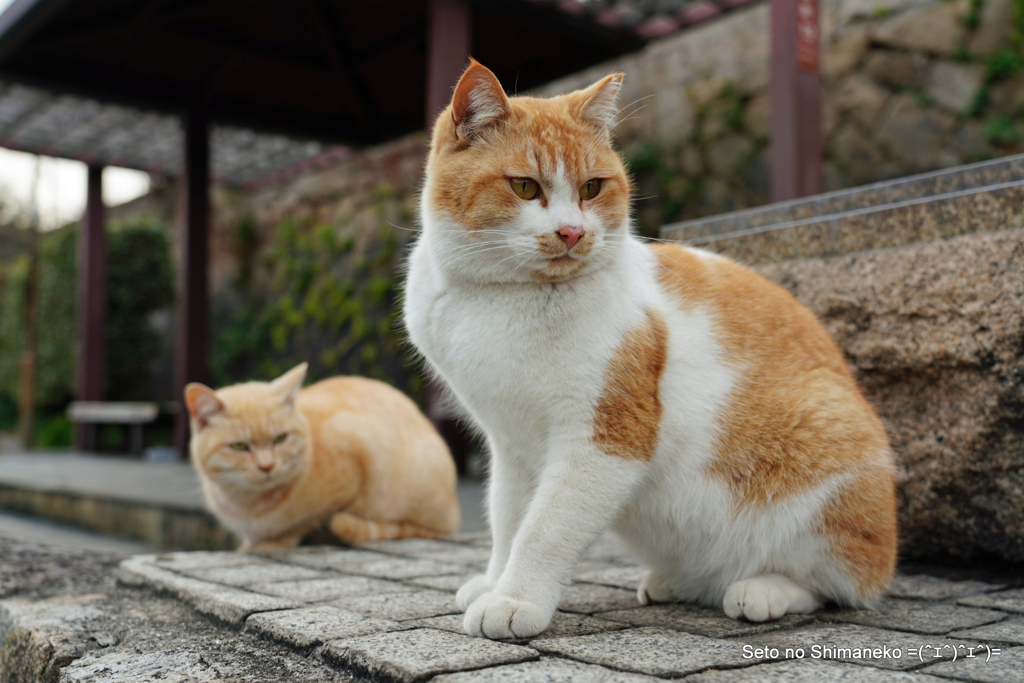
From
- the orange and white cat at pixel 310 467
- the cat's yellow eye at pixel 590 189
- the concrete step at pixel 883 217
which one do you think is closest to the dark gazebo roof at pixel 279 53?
the concrete step at pixel 883 217

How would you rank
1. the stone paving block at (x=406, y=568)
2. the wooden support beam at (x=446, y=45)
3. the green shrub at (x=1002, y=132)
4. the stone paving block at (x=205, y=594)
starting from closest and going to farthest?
the stone paving block at (x=205, y=594) < the stone paving block at (x=406, y=568) < the wooden support beam at (x=446, y=45) < the green shrub at (x=1002, y=132)

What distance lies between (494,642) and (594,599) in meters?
0.59

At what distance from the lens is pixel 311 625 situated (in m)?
1.80

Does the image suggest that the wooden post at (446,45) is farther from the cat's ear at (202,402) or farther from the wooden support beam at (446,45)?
the cat's ear at (202,402)

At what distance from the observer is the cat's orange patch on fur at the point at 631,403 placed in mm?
1755

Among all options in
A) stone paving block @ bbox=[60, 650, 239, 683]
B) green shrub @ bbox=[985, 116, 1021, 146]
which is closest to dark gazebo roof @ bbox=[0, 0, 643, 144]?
green shrub @ bbox=[985, 116, 1021, 146]

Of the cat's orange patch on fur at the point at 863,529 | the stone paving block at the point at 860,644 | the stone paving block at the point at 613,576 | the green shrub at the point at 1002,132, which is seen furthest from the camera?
the green shrub at the point at 1002,132

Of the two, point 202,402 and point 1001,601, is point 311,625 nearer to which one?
point 202,402

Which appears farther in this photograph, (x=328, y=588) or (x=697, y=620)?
(x=328, y=588)

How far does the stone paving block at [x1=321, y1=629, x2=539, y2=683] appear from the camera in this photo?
1443 millimetres

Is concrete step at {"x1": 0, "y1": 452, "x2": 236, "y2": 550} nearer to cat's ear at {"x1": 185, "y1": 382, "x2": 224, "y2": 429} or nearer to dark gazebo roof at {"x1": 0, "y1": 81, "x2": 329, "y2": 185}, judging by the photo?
cat's ear at {"x1": 185, "y1": 382, "x2": 224, "y2": 429}

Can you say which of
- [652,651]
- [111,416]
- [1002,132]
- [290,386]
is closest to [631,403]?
[652,651]

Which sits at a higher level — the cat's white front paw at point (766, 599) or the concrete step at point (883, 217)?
the concrete step at point (883, 217)

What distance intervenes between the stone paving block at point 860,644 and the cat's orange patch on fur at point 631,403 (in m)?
0.48
